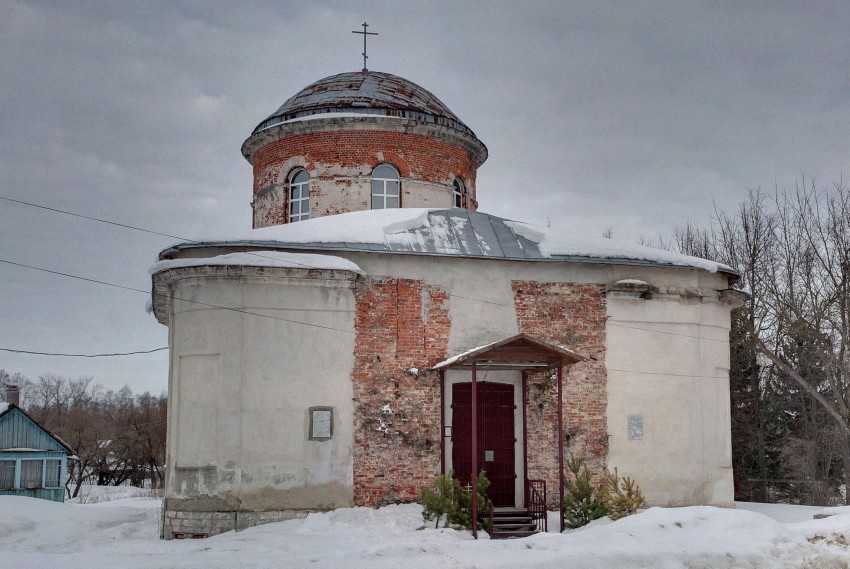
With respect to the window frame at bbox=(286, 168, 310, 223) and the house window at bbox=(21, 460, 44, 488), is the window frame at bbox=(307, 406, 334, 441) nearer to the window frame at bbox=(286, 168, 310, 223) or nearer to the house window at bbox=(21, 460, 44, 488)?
the window frame at bbox=(286, 168, 310, 223)

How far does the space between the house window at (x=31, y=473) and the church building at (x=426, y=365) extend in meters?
18.5

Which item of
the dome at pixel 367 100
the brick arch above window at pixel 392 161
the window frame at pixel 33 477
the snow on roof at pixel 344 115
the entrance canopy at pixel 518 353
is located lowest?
the window frame at pixel 33 477

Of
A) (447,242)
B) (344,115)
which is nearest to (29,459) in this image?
(344,115)

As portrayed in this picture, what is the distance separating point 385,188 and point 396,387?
7040 millimetres

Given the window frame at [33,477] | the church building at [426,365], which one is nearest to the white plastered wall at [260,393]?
the church building at [426,365]

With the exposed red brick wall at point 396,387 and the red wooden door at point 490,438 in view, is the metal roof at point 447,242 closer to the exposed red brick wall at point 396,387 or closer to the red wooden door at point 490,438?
the exposed red brick wall at point 396,387

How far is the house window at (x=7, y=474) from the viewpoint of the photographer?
3052 centimetres

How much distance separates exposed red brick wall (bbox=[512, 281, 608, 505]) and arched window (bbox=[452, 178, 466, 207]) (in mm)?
6374

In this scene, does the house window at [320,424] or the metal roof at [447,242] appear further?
the metal roof at [447,242]

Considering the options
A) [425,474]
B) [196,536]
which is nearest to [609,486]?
[425,474]

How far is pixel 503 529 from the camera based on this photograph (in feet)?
44.9

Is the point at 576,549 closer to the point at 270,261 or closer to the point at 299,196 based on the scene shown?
the point at 270,261

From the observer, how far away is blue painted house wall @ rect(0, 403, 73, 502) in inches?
1209

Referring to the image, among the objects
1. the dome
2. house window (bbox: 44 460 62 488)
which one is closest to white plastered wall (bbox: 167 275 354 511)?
the dome
